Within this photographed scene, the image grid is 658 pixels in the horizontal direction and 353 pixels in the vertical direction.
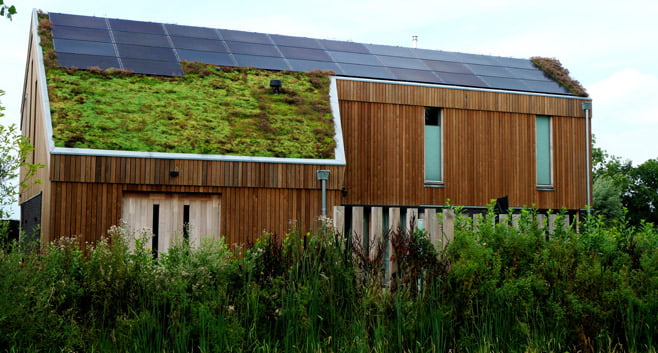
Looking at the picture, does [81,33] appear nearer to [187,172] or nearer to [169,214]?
[187,172]

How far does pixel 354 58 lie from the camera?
18125 millimetres

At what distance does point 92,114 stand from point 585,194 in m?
13.0

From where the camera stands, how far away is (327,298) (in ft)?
20.0

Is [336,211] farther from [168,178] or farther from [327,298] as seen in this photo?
[168,178]

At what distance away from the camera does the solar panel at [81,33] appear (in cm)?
1559

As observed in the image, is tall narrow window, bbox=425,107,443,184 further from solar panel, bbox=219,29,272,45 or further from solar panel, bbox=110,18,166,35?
solar panel, bbox=110,18,166,35

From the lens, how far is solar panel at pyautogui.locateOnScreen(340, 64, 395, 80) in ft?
55.6

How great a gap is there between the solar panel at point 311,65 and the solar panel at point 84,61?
4.12 meters

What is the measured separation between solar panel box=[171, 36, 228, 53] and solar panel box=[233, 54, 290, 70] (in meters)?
0.60

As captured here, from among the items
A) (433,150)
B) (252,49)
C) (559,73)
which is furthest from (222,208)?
(559,73)

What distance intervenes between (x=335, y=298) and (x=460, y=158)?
11949 millimetres

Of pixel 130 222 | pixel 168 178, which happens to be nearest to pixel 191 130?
pixel 168 178

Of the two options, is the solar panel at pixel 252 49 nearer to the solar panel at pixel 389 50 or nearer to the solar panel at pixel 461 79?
the solar panel at pixel 389 50

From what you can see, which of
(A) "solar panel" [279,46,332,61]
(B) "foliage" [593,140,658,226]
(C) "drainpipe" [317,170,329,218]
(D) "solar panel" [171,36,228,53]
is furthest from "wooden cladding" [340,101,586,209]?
(B) "foliage" [593,140,658,226]
